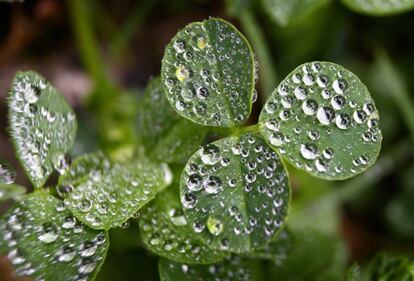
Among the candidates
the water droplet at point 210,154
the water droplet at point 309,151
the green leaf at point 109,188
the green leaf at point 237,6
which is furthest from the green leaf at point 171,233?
the green leaf at point 237,6

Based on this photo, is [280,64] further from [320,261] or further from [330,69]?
[330,69]

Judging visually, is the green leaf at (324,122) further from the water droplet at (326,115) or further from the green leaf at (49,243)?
the green leaf at (49,243)

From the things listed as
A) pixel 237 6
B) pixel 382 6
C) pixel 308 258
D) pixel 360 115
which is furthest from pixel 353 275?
pixel 237 6

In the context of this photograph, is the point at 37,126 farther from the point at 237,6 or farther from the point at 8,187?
the point at 237,6

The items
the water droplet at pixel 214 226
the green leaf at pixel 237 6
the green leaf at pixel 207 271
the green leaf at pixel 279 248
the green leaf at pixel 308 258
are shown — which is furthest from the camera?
the green leaf at pixel 237 6

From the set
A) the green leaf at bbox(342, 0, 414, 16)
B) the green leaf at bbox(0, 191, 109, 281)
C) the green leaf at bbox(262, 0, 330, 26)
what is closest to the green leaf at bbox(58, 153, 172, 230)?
the green leaf at bbox(0, 191, 109, 281)

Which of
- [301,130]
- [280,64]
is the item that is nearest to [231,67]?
[301,130]

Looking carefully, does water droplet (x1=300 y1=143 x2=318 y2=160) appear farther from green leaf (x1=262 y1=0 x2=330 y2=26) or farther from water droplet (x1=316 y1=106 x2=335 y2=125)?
green leaf (x1=262 y1=0 x2=330 y2=26)
